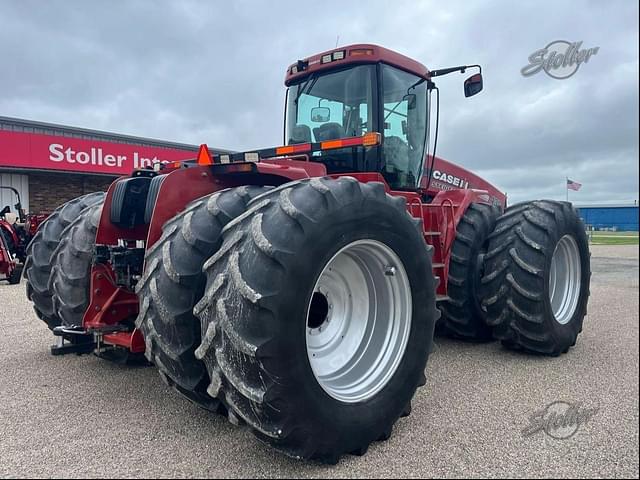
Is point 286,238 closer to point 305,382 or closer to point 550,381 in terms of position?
point 305,382

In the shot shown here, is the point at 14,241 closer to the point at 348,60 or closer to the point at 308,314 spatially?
the point at 348,60

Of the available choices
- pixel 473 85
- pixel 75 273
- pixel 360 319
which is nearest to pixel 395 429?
pixel 360 319

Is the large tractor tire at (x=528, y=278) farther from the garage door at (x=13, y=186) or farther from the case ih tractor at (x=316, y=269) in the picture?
the garage door at (x=13, y=186)

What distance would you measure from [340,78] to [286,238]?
8.63 feet

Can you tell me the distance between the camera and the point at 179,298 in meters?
2.55

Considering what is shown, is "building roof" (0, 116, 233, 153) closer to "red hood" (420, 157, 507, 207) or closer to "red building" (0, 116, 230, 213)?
"red building" (0, 116, 230, 213)

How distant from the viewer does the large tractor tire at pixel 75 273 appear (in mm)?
3695

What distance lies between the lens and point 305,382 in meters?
2.37

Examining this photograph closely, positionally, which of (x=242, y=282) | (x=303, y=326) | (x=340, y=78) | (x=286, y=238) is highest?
(x=340, y=78)

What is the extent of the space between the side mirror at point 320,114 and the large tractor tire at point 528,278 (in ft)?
6.10

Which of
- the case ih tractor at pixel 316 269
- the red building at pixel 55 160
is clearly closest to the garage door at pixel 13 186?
the red building at pixel 55 160

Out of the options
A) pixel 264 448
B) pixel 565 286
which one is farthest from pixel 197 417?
pixel 565 286

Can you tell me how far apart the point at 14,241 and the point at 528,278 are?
35.8 ft

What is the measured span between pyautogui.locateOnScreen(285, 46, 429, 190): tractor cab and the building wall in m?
14.9
